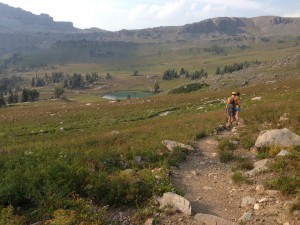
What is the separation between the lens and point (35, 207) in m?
10.9

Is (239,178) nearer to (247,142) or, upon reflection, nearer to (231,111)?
A: (247,142)

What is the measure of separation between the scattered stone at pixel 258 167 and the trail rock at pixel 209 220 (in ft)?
14.0

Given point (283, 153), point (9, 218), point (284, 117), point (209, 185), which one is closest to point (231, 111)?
point (284, 117)

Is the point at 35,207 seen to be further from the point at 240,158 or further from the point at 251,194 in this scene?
the point at 240,158

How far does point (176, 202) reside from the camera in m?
11.2

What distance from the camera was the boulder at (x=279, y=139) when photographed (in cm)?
1675

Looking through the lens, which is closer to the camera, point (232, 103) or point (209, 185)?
point (209, 185)

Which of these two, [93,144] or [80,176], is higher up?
[80,176]

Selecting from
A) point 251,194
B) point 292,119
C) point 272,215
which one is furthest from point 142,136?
point 272,215

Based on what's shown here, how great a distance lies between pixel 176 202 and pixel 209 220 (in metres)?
1.39

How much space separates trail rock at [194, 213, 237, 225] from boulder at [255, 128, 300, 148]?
26.3 ft

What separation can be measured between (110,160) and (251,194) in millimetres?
6742

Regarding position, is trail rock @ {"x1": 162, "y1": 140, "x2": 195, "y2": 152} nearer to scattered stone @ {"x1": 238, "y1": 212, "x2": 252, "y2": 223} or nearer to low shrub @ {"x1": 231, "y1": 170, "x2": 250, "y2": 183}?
low shrub @ {"x1": 231, "y1": 170, "x2": 250, "y2": 183}

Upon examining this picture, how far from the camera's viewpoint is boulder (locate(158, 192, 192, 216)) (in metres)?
10.9
